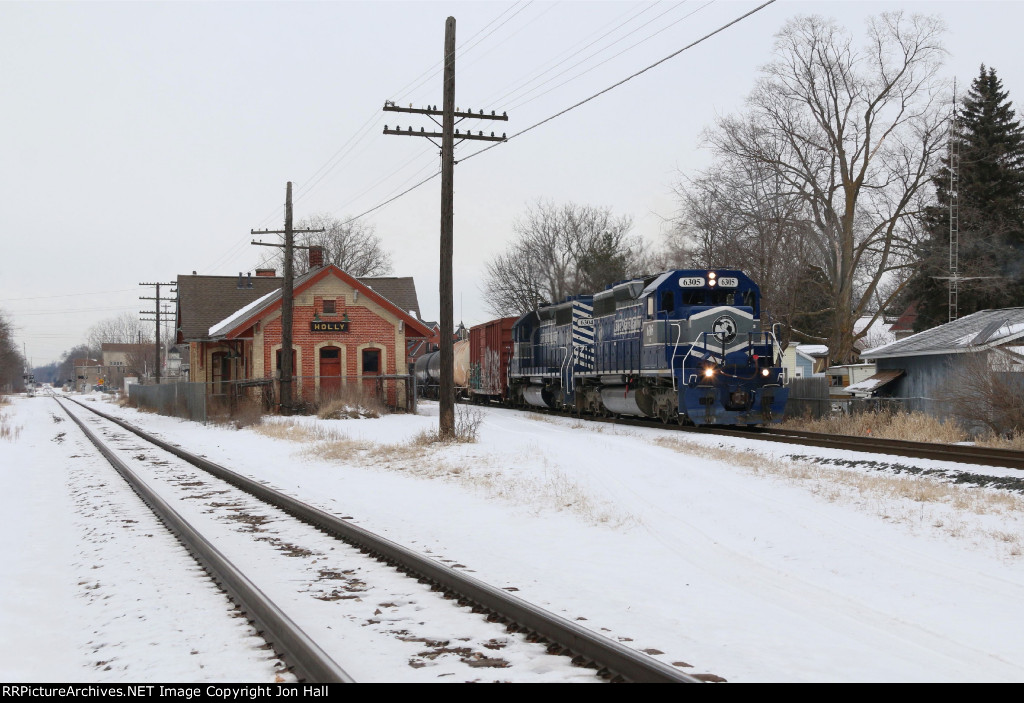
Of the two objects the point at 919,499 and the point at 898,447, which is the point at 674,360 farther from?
the point at 919,499

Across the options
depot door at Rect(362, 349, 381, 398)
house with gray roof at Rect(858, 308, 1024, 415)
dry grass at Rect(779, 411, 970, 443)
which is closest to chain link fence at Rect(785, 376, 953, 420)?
house with gray roof at Rect(858, 308, 1024, 415)

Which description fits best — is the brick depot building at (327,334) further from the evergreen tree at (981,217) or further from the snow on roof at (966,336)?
the evergreen tree at (981,217)

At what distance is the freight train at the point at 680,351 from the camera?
2134 centimetres

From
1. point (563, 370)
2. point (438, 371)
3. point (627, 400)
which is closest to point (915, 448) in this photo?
point (627, 400)

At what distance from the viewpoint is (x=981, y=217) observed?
43781 millimetres

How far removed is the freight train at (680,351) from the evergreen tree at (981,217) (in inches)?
682

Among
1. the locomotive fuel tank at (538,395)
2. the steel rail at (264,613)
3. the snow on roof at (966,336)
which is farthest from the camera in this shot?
the locomotive fuel tank at (538,395)

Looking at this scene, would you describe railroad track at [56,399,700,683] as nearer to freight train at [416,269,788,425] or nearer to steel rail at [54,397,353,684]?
steel rail at [54,397,353,684]

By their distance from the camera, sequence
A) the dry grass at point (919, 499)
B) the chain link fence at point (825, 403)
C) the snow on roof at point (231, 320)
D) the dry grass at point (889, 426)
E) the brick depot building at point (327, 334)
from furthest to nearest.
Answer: the snow on roof at point (231, 320), the brick depot building at point (327, 334), the chain link fence at point (825, 403), the dry grass at point (889, 426), the dry grass at point (919, 499)

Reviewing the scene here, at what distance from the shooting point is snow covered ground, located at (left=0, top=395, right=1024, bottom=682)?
5.37 metres

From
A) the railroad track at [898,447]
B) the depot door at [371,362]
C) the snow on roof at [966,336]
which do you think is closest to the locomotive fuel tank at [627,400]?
the railroad track at [898,447]

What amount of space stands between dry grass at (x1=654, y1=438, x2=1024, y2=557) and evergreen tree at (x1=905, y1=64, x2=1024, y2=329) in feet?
87.9

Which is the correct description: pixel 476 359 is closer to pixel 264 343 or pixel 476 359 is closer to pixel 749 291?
pixel 264 343

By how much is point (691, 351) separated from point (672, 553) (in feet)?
42.4
